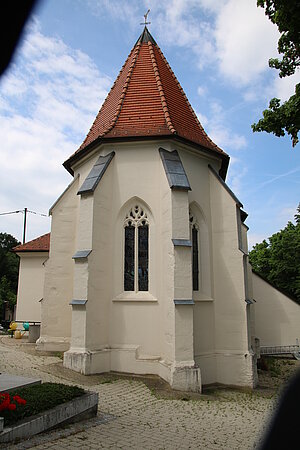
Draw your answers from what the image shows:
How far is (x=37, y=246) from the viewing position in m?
19.5

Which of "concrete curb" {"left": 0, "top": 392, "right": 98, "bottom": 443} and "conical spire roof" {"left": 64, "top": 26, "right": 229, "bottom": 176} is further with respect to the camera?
A: "conical spire roof" {"left": 64, "top": 26, "right": 229, "bottom": 176}

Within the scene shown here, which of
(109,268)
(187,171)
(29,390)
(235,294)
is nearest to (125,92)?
(187,171)

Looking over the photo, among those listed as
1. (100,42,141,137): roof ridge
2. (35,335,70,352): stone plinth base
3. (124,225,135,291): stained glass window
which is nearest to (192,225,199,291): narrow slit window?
(124,225,135,291): stained glass window

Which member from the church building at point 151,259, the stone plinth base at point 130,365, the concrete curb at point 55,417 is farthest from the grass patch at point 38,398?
the church building at point 151,259

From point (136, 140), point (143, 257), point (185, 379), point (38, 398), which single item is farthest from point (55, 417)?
point (136, 140)

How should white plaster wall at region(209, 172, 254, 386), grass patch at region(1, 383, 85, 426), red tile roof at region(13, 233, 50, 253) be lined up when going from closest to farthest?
grass patch at region(1, 383, 85, 426)
white plaster wall at region(209, 172, 254, 386)
red tile roof at region(13, 233, 50, 253)

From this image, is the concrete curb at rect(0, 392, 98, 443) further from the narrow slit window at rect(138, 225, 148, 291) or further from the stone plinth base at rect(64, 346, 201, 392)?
the narrow slit window at rect(138, 225, 148, 291)

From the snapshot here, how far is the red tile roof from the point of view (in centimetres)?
1922

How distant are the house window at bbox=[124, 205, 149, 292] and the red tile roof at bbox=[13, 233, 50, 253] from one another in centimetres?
941

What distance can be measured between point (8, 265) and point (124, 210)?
35.5 m

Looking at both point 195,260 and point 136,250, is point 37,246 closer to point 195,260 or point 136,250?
point 136,250

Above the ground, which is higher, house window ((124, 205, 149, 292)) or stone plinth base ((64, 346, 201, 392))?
house window ((124, 205, 149, 292))

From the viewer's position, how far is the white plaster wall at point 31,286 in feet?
62.4

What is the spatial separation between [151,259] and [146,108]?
16.5ft
